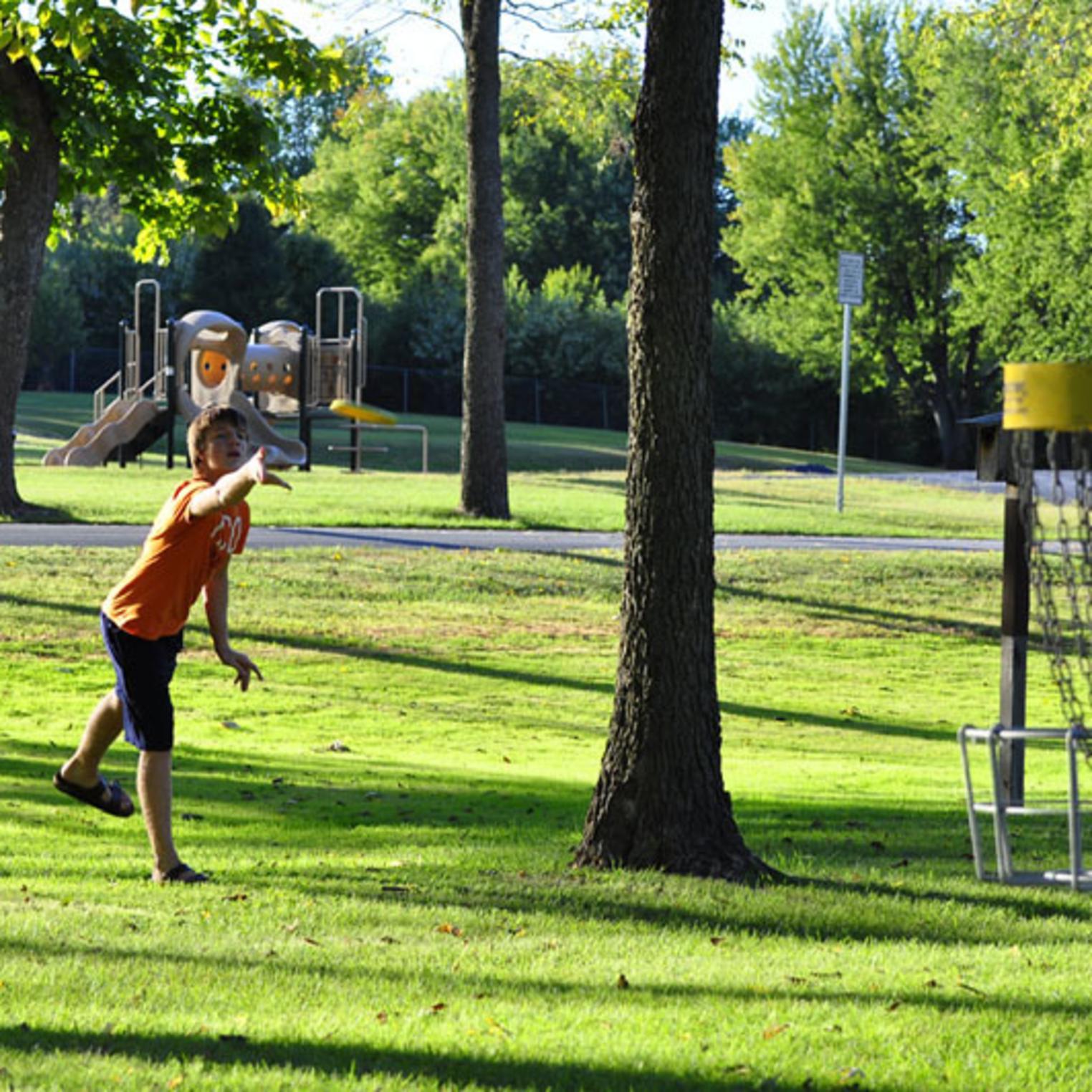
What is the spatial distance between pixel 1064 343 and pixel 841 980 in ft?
170

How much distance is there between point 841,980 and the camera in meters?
5.64

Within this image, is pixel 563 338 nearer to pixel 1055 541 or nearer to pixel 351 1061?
pixel 1055 541

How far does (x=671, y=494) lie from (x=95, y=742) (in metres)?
2.55

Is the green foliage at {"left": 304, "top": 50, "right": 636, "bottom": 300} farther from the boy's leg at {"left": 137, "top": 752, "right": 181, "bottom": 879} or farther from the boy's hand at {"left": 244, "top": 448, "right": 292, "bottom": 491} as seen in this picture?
the boy's hand at {"left": 244, "top": 448, "right": 292, "bottom": 491}

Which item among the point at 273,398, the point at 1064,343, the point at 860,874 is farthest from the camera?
the point at 1064,343

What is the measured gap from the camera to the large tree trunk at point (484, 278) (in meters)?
26.5

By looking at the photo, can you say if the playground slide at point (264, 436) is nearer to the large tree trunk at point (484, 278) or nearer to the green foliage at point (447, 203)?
the large tree trunk at point (484, 278)

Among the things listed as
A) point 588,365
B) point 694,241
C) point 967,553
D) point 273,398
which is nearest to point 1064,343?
point 588,365

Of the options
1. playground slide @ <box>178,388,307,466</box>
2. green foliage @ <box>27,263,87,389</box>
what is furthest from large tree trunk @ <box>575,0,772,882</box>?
green foliage @ <box>27,263,87,389</box>

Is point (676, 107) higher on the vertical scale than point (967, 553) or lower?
higher

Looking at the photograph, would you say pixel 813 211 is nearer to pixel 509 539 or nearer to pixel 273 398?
pixel 273 398

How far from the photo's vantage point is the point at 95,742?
7.64 meters

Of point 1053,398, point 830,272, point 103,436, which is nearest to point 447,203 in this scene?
point 830,272

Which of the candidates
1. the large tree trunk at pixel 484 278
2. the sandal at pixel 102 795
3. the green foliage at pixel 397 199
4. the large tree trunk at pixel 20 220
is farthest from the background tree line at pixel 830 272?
the sandal at pixel 102 795
